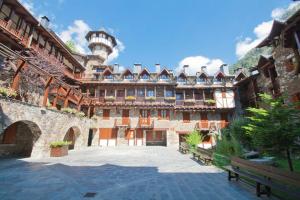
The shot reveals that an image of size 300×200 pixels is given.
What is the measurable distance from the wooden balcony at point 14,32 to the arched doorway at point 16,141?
7500 millimetres

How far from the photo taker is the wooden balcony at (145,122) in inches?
931

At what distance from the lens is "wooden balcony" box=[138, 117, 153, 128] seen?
23642mm

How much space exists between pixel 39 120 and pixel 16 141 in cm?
399

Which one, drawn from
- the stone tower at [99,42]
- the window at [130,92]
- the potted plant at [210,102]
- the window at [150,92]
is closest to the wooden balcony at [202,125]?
the potted plant at [210,102]

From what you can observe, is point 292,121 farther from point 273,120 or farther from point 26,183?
point 26,183

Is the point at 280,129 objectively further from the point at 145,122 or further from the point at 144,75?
the point at 144,75

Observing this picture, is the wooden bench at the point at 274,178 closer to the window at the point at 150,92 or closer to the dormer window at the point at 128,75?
the window at the point at 150,92

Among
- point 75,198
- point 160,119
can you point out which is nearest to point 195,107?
point 160,119

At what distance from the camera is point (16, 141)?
42.9 feet

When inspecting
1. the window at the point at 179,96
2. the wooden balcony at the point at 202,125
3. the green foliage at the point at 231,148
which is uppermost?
the window at the point at 179,96

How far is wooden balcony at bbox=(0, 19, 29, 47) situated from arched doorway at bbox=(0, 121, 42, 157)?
24.6 feet

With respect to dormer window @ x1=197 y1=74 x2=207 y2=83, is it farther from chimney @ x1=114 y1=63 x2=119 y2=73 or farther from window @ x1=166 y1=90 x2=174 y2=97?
chimney @ x1=114 y1=63 x2=119 y2=73

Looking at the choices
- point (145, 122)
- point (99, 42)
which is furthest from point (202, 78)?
point (99, 42)

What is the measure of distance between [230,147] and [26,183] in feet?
33.9
